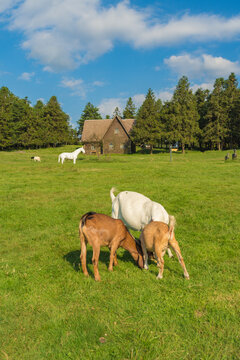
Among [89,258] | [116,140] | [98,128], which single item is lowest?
[89,258]

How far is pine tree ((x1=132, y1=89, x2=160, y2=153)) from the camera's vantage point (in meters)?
62.3

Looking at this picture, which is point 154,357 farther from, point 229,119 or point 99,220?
point 229,119

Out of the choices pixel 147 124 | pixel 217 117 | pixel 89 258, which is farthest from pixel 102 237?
pixel 217 117

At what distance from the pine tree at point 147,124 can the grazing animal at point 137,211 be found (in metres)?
55.0

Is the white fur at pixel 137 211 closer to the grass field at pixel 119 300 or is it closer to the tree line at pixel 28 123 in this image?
the grass field at pixel 119 300

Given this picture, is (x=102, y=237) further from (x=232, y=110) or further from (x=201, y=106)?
(x=201, y=106)

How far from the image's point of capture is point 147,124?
63.4m

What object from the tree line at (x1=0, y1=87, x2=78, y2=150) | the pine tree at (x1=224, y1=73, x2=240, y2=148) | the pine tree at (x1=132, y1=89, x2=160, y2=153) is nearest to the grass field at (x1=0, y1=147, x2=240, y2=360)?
the pine tree at (x1=132, y1=89, x2=160, y2=153)

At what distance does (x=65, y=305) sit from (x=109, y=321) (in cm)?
110

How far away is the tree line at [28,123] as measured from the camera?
73350 mm

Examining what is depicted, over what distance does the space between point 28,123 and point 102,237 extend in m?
80.3

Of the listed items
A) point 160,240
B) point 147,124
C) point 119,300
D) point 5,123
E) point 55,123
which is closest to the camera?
point 119,300

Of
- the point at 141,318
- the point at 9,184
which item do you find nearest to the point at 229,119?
the point at 9,184

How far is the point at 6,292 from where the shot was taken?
5.73 metres
